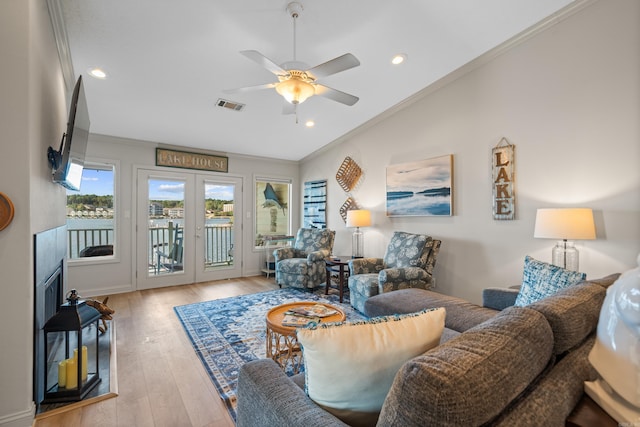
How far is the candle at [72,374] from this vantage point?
199 centimetres

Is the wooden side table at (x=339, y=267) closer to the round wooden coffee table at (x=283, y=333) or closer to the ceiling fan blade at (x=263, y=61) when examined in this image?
the round wooden coffee table at (x=283, y=333)

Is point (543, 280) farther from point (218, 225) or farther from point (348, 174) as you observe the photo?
point (218, 225)

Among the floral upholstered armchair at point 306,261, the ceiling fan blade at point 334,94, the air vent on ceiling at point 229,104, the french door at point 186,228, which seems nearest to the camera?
the ceiling fan blade at point 334,94

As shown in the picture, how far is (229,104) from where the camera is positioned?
375 cm

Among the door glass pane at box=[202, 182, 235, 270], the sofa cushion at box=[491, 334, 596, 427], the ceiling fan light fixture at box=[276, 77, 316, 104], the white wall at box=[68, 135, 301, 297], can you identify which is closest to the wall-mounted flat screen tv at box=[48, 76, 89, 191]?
the ceiling fan light fixture at box=[276, 77, 316, 104]

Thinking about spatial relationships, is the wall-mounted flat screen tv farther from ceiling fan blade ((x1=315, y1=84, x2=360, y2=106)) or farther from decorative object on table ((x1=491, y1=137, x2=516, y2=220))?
decorative object on table ((x1=491, y1=137, x2=516, y2=220))

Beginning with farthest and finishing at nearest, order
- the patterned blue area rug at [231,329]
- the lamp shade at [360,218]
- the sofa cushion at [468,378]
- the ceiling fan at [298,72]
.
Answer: the lamp shade at [360,218]
the patterned blue area rug at [231,329]
the ceiling fan at [298,72]
the sofa cushion at [468,378]

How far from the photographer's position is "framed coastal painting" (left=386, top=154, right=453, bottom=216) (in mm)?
3648

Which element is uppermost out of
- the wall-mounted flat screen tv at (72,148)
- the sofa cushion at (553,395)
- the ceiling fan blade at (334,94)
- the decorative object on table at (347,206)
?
the ceiling fan blade at (334,94)

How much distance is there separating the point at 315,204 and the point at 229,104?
2659 mm

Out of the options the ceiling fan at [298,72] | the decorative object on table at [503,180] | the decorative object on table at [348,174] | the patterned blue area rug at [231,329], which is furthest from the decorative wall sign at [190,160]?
the decorative object on table at [503,180]

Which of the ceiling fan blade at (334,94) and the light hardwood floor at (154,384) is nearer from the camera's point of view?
the light hardwood floor at (154,384)

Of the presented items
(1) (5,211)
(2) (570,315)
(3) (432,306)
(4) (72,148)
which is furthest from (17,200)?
(3) (432,306)

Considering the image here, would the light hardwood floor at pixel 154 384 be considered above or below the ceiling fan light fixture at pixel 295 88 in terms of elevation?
below
